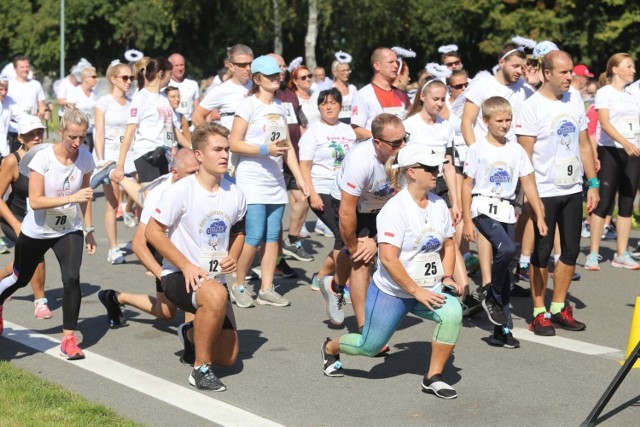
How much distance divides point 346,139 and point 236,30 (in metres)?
41.0

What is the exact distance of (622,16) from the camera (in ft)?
131

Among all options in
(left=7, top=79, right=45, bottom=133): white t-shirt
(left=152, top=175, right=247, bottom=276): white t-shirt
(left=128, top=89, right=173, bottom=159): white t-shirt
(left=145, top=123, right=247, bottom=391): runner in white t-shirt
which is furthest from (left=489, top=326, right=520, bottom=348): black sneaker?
(left=7, top=79, right=45, bottom=133): white t-shirt

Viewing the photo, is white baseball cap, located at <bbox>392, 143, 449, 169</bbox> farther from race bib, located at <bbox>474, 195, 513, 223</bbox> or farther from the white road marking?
the white road marking

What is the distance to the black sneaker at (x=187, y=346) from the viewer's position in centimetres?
723

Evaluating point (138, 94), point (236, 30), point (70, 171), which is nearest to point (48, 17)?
point (236, 30)

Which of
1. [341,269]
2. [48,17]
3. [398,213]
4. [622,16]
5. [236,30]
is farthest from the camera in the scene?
[48,17]

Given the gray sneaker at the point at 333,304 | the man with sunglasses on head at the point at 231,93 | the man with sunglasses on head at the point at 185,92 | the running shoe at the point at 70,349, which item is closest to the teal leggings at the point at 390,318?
the gray sneaker at the point at 333,304

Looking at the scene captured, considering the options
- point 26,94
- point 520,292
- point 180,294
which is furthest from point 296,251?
point 26,94

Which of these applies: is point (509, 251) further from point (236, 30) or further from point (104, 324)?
point (236, 30)

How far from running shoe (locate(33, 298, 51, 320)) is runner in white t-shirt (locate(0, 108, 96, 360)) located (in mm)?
908

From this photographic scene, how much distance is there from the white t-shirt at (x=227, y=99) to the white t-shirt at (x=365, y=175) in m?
2.63

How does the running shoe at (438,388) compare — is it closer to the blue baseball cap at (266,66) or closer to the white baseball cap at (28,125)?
the blue baseball cap at (266,66)

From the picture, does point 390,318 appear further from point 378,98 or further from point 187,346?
point 378,98

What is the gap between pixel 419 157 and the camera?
21.6 ft
